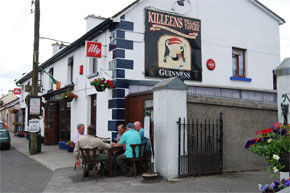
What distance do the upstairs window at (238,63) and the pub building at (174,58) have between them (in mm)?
22

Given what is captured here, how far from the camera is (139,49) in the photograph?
11086 mm

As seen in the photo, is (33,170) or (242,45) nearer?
(33,170)

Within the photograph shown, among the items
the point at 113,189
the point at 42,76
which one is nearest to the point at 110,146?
the point at 113,189

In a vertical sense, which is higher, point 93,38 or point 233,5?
point 233,5

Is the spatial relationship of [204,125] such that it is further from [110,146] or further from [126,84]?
[126,84]

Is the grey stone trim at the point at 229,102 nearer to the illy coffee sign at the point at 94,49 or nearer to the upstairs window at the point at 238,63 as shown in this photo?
the upstairs window at the point at 238,63

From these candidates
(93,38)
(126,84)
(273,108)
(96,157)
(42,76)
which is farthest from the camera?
(42,76)

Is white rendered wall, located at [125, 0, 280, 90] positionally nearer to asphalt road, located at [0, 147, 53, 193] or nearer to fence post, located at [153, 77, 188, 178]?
fence post, located at [153, 77, 188, 178]

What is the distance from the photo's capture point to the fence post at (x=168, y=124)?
7.32m

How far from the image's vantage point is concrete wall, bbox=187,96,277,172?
319 inches

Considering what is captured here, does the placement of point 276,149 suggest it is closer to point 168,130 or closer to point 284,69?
point 284,69

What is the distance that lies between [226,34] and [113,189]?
9.37 m

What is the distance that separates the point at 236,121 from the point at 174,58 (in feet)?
13.9

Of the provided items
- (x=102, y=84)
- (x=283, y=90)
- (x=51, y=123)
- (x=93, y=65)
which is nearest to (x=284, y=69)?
(x=283, y=90)
